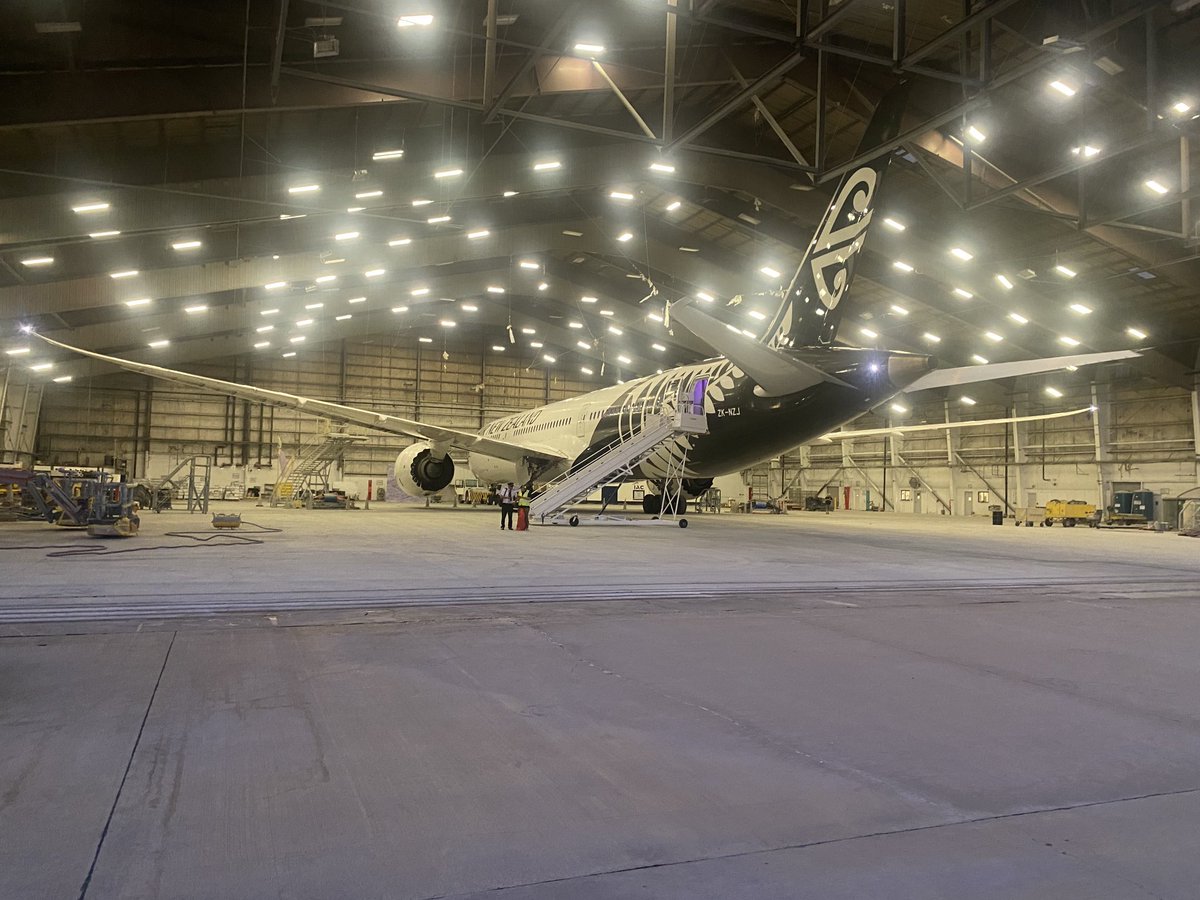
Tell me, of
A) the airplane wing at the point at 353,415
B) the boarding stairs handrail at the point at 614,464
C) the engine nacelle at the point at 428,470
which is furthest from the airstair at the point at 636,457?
the engine nacelle at the point at 428,470

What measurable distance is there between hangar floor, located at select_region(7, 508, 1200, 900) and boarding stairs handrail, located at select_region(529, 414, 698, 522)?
10043 millimetres

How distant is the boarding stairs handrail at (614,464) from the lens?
16141 mm

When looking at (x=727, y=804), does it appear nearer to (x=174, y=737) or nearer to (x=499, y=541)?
(x=174, y=737)

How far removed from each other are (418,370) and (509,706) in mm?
38353

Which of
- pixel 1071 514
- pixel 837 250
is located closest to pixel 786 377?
pixel 837 250

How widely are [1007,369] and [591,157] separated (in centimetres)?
1173

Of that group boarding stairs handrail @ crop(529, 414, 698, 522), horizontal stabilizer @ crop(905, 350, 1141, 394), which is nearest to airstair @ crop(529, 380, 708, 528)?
boarding stairs handrail @ crop(529, 414, 698, 522)

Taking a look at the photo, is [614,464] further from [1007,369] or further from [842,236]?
[1007,369]

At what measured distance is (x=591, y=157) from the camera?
18.3 m

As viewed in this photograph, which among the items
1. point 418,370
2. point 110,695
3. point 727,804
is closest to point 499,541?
point 110,695

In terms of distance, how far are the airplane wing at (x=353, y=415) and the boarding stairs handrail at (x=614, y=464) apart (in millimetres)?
3309

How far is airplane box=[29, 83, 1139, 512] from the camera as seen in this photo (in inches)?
481

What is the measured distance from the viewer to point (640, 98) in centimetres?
1800

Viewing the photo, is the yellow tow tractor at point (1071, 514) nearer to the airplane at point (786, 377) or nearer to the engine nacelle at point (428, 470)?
the airplane at point (786, 377)
